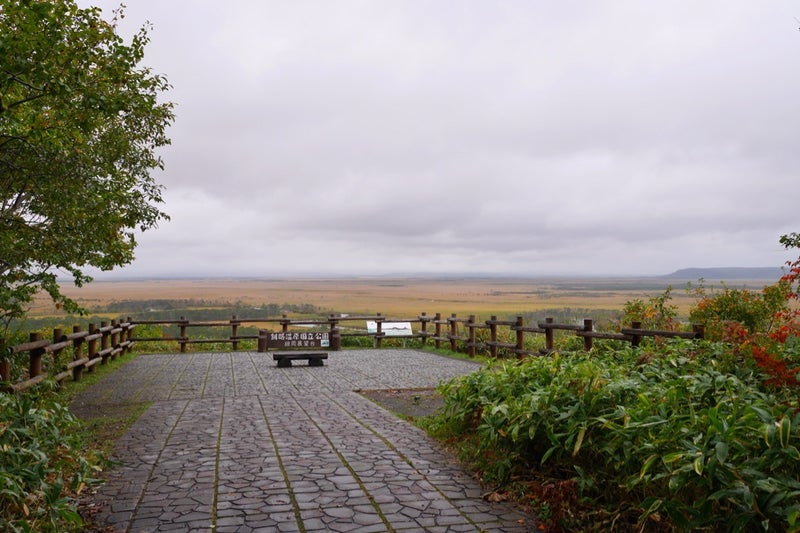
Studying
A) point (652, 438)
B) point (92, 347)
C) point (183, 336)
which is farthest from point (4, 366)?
point (183, 336)

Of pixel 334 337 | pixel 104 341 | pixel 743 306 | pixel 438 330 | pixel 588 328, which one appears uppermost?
pixel 743 306

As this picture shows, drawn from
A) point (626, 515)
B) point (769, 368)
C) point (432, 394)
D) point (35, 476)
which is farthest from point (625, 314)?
point (35, 476)

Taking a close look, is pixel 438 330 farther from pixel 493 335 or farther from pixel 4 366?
pixel 4 366

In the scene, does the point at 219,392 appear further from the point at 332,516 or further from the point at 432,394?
the point at 332,516

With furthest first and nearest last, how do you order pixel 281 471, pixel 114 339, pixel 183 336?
pixel 183 336, pixel 114 339, pixel 281 471

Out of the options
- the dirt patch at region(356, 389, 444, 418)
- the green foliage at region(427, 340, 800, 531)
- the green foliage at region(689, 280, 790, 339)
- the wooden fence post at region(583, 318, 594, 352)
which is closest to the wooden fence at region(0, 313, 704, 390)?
the wooden fence post at region(583, 318, 594, 352)

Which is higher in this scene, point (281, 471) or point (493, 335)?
point (493, 335)

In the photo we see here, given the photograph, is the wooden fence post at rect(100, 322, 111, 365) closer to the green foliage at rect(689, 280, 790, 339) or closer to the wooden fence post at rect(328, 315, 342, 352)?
the wooden fence post at rect(328, 315, 342, 352)

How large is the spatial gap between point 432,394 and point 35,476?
247 inches

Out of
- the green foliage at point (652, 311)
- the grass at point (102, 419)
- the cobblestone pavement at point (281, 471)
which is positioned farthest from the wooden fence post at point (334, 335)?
the cobblestone pavement at point (281, 471)

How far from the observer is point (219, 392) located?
385 inches

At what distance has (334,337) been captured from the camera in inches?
741

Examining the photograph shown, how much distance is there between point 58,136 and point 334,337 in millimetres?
13521

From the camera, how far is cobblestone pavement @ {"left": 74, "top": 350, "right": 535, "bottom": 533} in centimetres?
392
